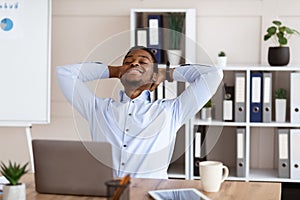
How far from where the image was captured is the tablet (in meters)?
2.07

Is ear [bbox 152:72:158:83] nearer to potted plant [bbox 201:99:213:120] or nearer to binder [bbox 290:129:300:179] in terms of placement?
potted plant [bbox 201:99:213:120]

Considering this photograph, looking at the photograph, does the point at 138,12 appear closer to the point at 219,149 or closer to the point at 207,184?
the point at 219,149

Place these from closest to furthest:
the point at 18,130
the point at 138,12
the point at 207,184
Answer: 1. the point at 207,184
2. the point at 138,12
3. the point at 18,130

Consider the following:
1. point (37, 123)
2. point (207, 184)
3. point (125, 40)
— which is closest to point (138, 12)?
point (37, 123)

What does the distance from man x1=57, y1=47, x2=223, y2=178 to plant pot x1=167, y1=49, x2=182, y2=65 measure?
53 centimetres

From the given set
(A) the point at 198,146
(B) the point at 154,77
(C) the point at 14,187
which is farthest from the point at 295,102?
(C) the point at 14,187

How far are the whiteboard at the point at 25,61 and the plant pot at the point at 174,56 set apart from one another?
893 mm

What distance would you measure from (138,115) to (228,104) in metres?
1.39

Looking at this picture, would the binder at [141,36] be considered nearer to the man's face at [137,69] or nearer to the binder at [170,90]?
the binder at [170,90]

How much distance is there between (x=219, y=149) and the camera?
13.6 feet

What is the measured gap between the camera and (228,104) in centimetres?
387

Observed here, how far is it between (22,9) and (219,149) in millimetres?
1564

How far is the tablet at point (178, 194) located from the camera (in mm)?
2074

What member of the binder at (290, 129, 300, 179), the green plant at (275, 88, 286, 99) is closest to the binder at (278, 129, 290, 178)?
the binder at (290, 129, 300, 179)
